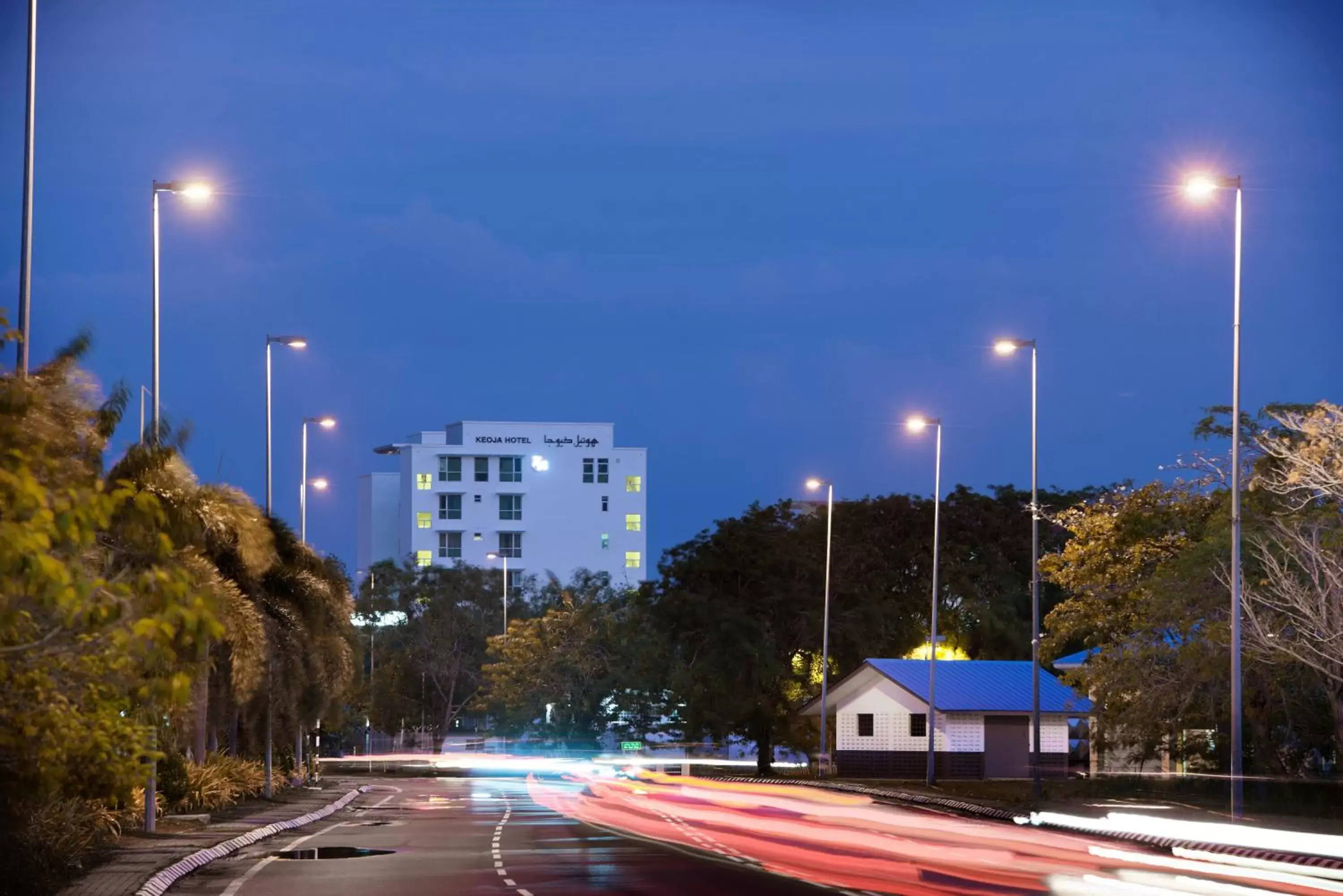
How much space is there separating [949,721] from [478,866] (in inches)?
1474

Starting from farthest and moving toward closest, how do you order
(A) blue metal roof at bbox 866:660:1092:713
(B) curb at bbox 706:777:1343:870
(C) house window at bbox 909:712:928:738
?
1. (C) house window at bbox 909:712:928:738
2. (A) blue metal roof at bbox 866:660:1092:713
3. (B) curb at bbox 706:777:1343:870

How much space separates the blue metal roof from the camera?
199 ft

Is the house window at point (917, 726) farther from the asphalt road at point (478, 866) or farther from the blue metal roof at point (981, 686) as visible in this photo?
the asphalt road at point (478, 866)

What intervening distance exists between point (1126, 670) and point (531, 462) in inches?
4200

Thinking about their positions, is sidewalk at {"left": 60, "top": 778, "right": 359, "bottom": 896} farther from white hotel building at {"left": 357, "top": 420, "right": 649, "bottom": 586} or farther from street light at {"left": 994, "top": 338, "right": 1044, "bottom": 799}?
white hotel building at {"left": 357, "top": 420, "right": 649, "bottom": 586}

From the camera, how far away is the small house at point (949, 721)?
61094 millimetres

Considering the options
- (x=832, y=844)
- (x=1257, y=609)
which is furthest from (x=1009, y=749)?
(x=832, y=844)

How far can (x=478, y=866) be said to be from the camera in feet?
84.5

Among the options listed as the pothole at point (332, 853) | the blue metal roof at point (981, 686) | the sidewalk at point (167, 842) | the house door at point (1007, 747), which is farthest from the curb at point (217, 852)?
the house door at point (1007, 747)

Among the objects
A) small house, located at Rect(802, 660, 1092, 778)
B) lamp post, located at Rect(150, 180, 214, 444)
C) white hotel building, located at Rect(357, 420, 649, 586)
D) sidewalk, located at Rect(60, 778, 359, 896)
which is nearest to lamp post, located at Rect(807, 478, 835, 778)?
small house, located at Rect(802, 660, 1092, 778)

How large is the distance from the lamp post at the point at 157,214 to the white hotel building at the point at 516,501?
111 m

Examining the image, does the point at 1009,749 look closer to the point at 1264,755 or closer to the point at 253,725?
the point at 1264,755

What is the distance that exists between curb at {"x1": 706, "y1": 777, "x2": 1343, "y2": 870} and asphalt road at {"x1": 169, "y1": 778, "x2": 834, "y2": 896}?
15.0 ft

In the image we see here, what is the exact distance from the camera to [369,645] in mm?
100500
